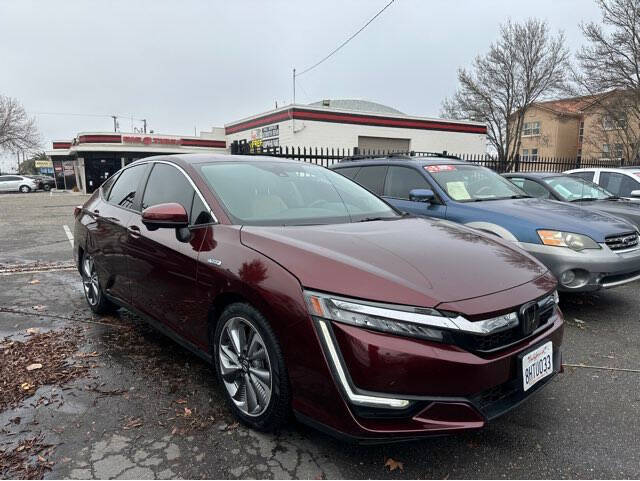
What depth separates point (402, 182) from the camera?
615 cm

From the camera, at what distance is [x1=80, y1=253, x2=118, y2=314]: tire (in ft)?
14.8

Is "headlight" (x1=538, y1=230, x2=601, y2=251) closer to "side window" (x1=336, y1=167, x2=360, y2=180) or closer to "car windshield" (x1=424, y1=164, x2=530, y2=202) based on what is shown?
"car windshield" (x1=424, y1=164, x2=530, y2=202)

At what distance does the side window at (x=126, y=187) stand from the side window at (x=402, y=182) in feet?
11.1

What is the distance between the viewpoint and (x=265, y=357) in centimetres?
243

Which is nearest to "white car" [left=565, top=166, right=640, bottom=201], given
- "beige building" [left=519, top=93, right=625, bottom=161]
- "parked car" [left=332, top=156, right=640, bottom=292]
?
"parked car" [left=332, top=156, right=640, bottom=292]

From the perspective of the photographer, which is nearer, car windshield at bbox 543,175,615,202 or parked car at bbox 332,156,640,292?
parked car at bbox 332,156,640,292

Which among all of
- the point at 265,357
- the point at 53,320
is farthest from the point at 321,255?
the point at 53,320

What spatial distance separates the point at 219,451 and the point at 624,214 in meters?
6.52

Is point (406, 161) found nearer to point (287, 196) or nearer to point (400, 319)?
point (287, 196)

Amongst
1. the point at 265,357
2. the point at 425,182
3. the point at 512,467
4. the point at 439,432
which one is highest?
the point at 425,182

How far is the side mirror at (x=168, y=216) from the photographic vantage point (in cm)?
290

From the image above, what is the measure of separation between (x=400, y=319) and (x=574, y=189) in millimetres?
6418

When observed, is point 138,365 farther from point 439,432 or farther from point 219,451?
point 439,432

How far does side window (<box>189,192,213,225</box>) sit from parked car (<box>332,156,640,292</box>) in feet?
9.46
